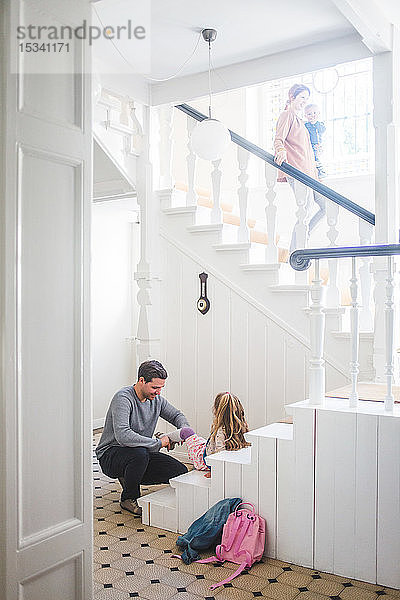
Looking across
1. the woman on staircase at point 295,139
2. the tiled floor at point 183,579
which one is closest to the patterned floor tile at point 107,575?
the tiled floor at point 183,579

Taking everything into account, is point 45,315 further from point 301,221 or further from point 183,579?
point 301,221

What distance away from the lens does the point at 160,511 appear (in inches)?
150

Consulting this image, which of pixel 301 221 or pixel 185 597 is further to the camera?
pixel 301 221

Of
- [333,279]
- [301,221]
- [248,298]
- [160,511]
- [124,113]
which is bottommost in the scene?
[160,511]

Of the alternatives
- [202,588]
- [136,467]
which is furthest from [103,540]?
[202,588]

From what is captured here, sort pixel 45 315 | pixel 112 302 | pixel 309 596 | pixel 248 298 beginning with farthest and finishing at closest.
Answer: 1. pixel 112 302
2. pixel 248 298
3. pixel 309 596
4. pixel 45 315

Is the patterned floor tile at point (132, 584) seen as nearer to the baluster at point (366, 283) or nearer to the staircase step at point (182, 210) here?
the baluster at point (366, 283)

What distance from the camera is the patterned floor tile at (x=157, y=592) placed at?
2.96 m

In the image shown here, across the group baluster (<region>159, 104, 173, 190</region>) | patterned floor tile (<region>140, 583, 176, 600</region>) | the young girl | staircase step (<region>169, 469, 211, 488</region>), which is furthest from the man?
baluster (<region>159, 104, 173, 190</region>)

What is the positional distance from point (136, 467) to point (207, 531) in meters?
0.79

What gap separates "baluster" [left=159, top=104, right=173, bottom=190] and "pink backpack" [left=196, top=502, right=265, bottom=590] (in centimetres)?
297

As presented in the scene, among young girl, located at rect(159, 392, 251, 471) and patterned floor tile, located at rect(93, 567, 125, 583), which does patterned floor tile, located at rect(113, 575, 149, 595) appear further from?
young girl, located at rect(159, 392, 251, 471)

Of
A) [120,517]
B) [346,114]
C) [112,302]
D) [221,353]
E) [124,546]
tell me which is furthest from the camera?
[112,302]

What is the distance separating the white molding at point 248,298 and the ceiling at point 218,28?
4.52 ft
